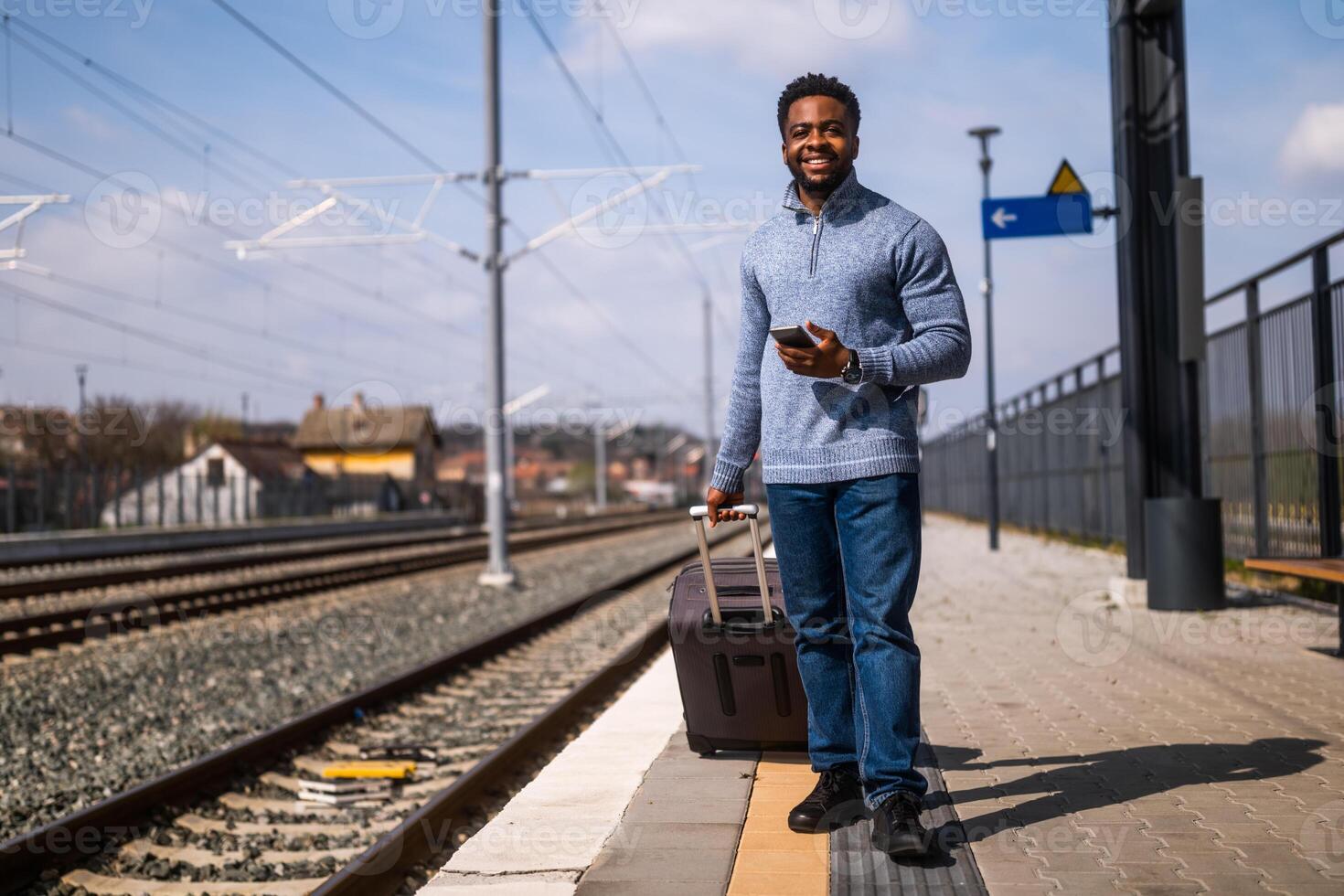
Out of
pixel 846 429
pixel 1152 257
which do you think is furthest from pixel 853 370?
pixel 1152 257

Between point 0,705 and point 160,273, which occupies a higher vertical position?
point 160,273

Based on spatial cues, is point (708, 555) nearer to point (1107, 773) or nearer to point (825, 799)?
point (825, 799)

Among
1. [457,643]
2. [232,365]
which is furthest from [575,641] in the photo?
[232,365]

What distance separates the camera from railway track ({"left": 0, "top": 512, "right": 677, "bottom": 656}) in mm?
11969

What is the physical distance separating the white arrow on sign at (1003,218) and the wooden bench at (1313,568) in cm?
506

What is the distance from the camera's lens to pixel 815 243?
3645 millimetres

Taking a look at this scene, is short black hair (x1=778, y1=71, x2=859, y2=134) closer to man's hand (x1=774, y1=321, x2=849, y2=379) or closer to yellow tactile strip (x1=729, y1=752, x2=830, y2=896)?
man's hand (x1=774, y1=321, x2=849, y2=379)

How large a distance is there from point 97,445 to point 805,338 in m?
54.2

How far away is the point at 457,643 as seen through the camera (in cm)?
1224

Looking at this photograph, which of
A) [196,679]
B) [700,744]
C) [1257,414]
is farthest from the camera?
[1257,414]

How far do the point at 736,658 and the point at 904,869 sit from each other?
1.24 meters

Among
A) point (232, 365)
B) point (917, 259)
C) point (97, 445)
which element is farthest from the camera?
point (97, 445)

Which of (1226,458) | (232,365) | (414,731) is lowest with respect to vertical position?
(414,731)

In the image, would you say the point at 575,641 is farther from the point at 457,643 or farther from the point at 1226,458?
the point at 1226,458
